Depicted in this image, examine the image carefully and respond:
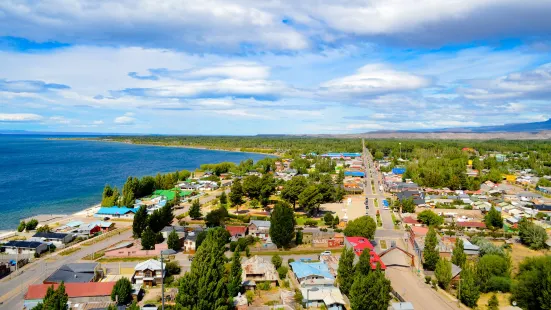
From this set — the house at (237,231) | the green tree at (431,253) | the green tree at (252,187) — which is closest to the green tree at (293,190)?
the green tree at (252,187)

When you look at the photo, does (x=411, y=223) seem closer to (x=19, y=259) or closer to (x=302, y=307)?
(x=302, y=307)

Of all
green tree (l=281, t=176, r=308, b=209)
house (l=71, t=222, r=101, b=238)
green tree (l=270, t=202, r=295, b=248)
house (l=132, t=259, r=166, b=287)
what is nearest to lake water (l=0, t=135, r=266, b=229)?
house (l=71, t=222, r=101, b=238)

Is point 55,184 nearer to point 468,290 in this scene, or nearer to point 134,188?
point 134,188

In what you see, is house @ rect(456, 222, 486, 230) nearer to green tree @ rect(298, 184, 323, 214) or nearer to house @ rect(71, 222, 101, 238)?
green tree @ rect(298, 184, 323, 214)

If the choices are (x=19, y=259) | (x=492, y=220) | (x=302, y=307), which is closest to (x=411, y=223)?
(x=492, y=220)

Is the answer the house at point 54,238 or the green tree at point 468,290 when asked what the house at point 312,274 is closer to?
the green tree at point 468,290

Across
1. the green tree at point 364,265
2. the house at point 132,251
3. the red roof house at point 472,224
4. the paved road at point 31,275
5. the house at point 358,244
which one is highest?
the green tree at point 364,265
